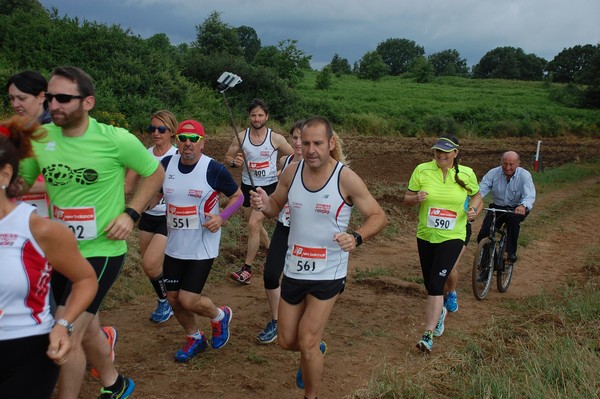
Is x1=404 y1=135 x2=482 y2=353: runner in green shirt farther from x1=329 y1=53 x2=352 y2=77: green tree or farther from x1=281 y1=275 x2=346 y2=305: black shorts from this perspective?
x1=329 y1=53 x2=352 y2=77: green tree

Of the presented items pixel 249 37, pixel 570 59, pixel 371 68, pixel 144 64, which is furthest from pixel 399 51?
pixel 144 64

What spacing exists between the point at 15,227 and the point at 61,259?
0.25m

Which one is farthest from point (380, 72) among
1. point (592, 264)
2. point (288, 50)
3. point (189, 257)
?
point (189, 257)

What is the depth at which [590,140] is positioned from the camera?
117 ft

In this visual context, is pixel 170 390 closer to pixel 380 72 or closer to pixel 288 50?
pixel 288 50

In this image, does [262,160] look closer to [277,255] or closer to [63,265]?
[277,255]

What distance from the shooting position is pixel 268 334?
20.2 feet

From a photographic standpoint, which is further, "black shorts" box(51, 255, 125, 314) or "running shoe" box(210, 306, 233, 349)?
"running shoe" box(210, 306, 233, 349)

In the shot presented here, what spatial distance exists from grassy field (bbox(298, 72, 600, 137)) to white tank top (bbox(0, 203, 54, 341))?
27.8 metres

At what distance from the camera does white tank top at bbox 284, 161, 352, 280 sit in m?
4.49

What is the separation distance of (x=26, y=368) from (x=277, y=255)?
3.16 meters

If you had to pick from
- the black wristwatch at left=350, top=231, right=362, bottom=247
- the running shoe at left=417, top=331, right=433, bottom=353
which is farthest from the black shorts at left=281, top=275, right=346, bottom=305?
the running shoe at left=417, top=331, right=433, bottom=353

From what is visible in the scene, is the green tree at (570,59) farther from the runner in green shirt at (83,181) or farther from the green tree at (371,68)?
the runner in green shirt at (83,181)

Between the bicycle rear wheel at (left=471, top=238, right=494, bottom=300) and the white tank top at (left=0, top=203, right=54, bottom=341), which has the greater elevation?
the white tank top at (left=0, top=203, right=54, bottom=341)
